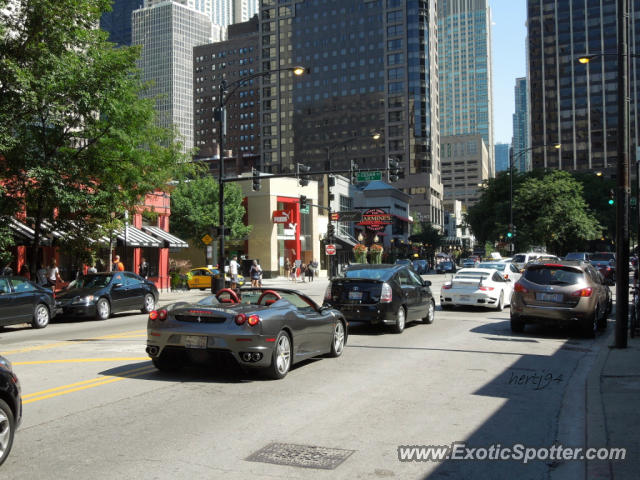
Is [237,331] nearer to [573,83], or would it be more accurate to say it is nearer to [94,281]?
[94,281]

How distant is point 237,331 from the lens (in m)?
8.30

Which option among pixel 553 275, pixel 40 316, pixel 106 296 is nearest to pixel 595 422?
pixel 553 275

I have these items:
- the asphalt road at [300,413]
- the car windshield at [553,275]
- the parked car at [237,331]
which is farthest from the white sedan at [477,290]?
the parked car at [237,331]

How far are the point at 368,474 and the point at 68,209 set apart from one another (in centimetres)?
1821

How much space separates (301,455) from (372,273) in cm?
958

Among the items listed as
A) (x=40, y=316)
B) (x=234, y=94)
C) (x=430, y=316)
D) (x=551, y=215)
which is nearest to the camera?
(x=430, y=316)

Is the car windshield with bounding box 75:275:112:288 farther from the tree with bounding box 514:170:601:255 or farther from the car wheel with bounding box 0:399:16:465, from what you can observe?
the tree with bounding box 514:170:601:255

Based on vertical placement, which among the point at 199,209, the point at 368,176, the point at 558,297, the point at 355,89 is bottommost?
the point at 558,297

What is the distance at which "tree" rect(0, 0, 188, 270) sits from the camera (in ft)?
62.5

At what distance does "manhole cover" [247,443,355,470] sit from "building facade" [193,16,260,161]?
159 metres

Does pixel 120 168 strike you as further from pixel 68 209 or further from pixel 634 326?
pixel 634 326

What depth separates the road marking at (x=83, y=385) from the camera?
A: 25.0ft

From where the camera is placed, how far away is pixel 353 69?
500 feet

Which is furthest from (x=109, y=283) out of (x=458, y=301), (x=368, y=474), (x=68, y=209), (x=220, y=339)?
(x=368, y=474)
